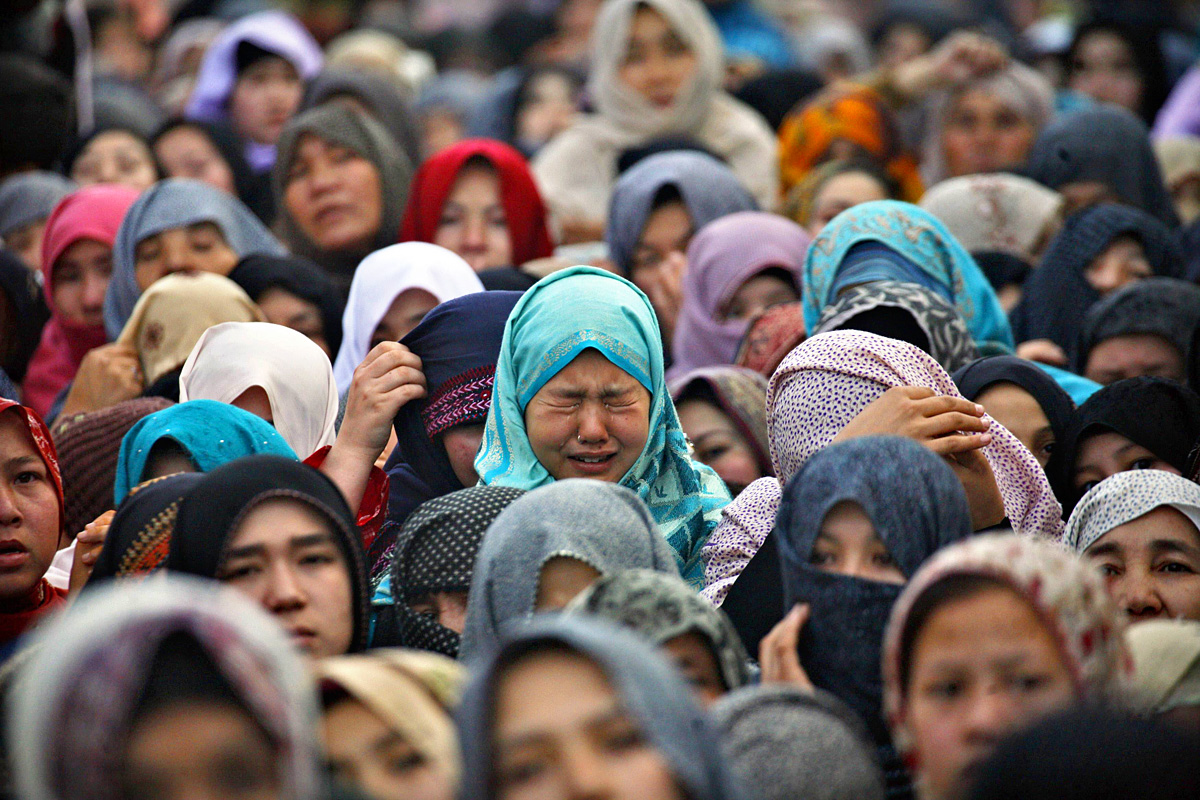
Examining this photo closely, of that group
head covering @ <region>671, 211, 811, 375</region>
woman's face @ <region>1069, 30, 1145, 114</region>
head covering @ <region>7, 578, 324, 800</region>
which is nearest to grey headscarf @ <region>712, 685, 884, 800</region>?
head covering @ <region>7, 578, 324, 800</region>

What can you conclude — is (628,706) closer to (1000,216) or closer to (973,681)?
(973,681)

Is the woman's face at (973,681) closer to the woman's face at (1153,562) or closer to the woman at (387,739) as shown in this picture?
the woman at (387,739)

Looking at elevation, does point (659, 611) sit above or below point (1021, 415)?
above

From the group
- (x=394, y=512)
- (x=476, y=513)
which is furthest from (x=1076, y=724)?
(x=394, y=512)

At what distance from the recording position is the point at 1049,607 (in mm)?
2553

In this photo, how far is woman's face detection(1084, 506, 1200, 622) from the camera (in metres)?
3.50

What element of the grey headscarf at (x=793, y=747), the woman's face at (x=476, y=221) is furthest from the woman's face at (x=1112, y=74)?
the grey headscarf at (x=793, y=747)

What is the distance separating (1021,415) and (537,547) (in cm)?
173

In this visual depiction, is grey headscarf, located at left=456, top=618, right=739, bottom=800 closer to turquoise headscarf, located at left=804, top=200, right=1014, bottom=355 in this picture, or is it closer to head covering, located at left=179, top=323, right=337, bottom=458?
head covering, located at left=179, top=323, right=337, bottom=458

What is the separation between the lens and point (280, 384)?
14.3 feet

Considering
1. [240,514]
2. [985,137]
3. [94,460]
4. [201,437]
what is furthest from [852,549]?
[985,137]

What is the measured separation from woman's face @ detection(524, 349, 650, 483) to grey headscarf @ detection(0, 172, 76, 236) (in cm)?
346

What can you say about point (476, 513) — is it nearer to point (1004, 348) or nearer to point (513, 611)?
point (513, 611)

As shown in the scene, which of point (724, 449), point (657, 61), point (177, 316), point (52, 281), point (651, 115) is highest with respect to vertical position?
point (657, 61)
